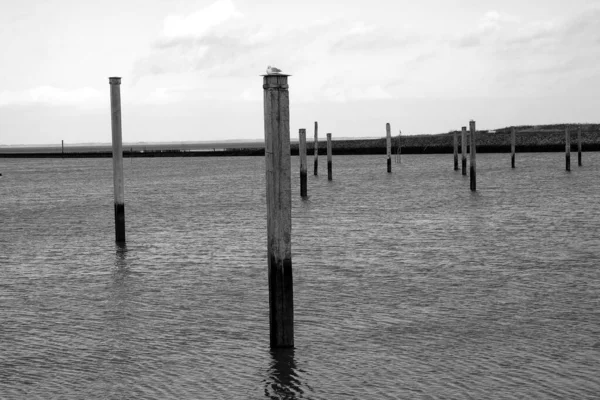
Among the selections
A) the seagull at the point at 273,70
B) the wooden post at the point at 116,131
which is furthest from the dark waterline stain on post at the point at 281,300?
the wooden post at the point at 116,131

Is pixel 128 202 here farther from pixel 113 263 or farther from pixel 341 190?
pixel 113 263

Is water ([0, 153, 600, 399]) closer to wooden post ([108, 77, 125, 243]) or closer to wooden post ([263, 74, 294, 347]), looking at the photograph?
wooden post ([263, 74, 294, 347])

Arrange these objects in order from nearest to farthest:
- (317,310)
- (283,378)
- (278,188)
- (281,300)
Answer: (283,378) < (278,188) < (281,300) < (317,310)

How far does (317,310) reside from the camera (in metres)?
12.6

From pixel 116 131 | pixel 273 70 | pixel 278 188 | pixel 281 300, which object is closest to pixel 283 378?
pixel 281 300

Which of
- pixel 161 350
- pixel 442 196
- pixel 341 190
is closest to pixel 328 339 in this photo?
pixel 161 350

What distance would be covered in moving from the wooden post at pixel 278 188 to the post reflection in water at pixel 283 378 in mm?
471

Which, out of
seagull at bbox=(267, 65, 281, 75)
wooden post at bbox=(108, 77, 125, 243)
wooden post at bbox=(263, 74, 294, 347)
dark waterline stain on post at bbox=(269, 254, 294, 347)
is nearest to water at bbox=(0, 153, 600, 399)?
dark waterline stain on post at bbox=(269, 254, 294, 347)

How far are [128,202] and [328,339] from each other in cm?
2752

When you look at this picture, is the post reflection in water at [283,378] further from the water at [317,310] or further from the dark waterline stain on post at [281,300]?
the dark waterline stain on post at [281,300]

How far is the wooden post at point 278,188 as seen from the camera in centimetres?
965

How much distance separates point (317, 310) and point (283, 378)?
10.7 ft

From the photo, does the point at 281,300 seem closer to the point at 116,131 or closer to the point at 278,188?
the point at 278,188

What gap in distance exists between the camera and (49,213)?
31875mm
